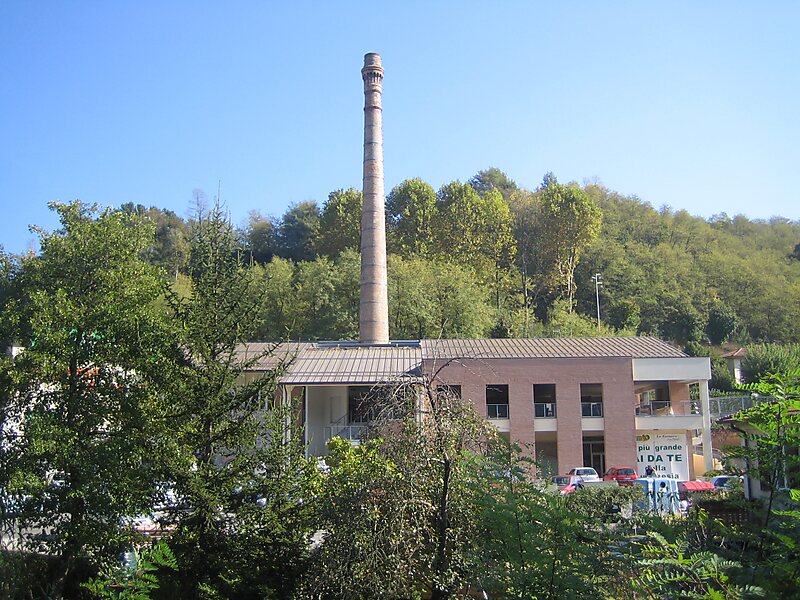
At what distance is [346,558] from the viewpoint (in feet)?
33.4

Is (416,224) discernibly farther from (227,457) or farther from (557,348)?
(227,457)

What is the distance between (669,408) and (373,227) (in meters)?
16.4

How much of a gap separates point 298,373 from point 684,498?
15596mm

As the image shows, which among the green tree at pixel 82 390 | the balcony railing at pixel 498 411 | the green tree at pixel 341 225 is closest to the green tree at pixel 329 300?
the green tree at pixel 341 225

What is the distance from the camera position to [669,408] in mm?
37500

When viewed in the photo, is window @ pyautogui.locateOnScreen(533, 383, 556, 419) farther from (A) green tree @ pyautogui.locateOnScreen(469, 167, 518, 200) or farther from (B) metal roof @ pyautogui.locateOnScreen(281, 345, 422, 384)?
(A) green tree @ pyautogui.locateOnScreen(469, 167, 518, 200)

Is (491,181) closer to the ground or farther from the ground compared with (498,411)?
farther from the ground

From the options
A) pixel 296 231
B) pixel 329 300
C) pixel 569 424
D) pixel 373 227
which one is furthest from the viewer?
pixel 296 231

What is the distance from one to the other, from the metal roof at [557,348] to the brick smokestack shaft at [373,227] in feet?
8.90

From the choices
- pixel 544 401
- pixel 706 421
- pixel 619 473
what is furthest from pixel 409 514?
pixel 706 421

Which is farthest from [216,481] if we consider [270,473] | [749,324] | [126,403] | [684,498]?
[749,324]

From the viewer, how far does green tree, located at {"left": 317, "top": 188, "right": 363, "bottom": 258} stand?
6116 cm

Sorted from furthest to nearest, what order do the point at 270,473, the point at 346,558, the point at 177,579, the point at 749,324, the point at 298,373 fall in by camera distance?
the point at 749,324 < the point at 298,373 < the point at 270,473 < the point at 177,579 < the point at 346,558

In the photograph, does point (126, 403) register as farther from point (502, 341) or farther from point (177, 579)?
point (502, 341)
